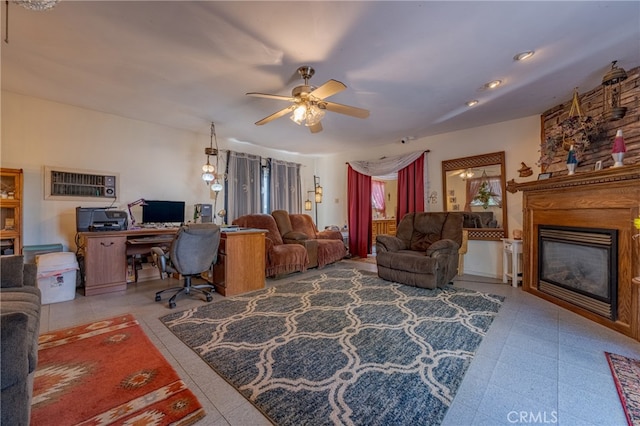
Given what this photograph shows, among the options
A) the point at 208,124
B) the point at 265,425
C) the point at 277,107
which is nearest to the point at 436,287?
the point at 265,425

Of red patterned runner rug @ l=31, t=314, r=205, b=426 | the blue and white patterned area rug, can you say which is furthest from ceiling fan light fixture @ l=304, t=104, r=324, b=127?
red patterned runner rug @ l=31, t=314, r=205, b=426

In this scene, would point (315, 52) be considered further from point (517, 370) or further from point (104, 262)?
point (104, 262)

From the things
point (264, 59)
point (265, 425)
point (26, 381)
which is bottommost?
point (265, 425)

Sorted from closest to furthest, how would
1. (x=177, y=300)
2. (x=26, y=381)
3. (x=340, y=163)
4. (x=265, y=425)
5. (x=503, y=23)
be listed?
1. (x=26, y=381)
2. (x=265, y=425)
3. (x=503, y=23)
4. (x=177, y=300)
5. (x=340, y=163)

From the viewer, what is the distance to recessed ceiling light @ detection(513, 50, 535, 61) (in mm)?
2244

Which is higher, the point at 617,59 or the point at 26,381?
the point at 617,59

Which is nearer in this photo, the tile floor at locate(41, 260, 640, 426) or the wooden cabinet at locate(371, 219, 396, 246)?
the tile floor at locate(41, 260, 640, 426)

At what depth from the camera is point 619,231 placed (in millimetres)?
2291

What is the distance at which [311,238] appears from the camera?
5.07 meters

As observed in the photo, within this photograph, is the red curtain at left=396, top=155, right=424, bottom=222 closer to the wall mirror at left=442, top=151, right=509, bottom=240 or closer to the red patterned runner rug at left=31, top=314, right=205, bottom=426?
the wall mirror at left=442, top=151, right=509, bottom=240

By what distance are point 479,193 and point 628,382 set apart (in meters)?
3.06

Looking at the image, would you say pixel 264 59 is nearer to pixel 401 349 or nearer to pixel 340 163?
pixel 401 349

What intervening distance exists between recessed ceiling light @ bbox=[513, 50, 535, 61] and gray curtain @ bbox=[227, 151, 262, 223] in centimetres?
430

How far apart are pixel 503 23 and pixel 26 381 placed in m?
3.45
